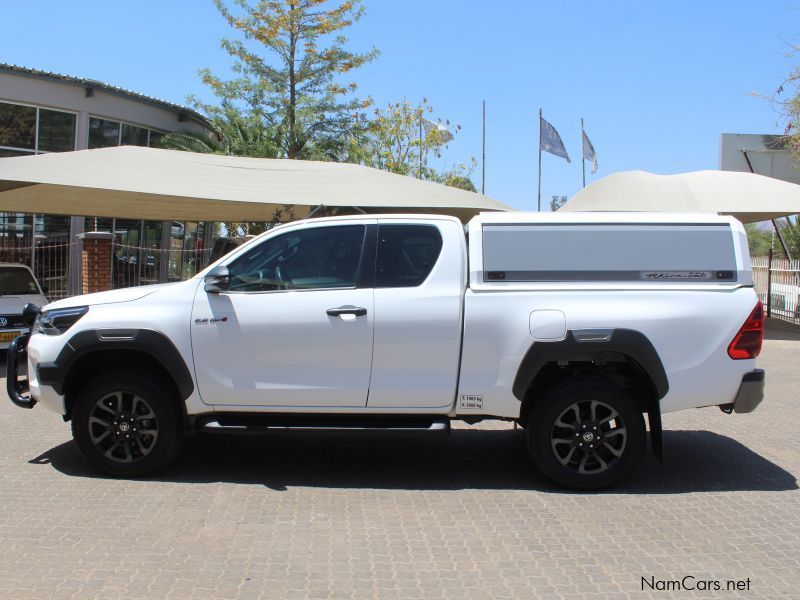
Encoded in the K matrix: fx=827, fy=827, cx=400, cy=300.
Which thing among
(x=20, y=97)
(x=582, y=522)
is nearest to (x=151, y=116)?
(x=20, y=97)

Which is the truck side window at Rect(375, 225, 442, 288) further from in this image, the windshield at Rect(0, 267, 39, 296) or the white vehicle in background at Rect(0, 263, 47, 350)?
the windshield at Rect(0, 267, 39, 296)

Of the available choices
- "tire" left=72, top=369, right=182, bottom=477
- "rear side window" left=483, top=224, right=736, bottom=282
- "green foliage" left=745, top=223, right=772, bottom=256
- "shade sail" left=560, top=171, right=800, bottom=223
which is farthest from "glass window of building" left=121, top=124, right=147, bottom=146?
"green foliage" left=745, top=223, right=772, bottom=256

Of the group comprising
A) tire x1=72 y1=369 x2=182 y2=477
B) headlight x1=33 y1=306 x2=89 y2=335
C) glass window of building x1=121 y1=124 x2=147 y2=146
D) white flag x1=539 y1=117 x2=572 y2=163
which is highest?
white flag x1=539 y1=117 x2=572 y2=163

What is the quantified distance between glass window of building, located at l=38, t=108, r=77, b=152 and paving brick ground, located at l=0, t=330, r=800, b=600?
49.8ft

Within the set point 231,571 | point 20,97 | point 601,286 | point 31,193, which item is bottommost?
point 231,571

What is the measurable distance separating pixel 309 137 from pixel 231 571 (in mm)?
Answer: 22768

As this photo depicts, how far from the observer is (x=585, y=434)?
591 cm

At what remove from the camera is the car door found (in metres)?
5.93

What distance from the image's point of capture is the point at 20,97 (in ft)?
65.6

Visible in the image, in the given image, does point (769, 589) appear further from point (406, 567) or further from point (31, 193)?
point (31, 193)

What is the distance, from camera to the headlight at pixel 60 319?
20.4 ft

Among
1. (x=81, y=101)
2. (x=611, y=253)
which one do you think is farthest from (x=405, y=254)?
(x=81, y=101)

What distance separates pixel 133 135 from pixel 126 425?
742 inches

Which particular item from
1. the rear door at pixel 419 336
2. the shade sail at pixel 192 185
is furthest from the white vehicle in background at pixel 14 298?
the rear door at pixel 419 336
